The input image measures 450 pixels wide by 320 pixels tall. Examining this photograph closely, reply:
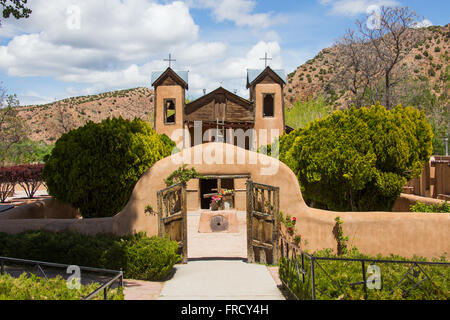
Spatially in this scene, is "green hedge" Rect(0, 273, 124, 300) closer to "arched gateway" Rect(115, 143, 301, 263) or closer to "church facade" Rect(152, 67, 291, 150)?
"arched gateway" Rect(115, 143, 301, 263)

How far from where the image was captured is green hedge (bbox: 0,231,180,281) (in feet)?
33.1

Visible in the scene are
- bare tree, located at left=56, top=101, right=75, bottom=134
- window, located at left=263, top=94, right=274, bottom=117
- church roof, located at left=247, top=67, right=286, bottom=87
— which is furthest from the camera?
bare tree, located at left=56, top=101, right=75, bottom=134

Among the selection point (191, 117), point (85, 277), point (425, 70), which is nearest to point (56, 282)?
point (85, 277)

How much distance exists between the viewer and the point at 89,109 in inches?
3388

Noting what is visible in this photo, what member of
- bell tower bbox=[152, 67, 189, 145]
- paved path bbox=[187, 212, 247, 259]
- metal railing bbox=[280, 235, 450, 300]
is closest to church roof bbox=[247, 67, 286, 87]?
bell tower bbox=[152, 67, 189, 145]

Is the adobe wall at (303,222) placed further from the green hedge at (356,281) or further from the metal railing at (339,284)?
the metal railing at (339,284)

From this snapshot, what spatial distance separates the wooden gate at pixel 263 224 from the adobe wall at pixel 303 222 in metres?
0.46

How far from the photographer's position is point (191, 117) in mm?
30109

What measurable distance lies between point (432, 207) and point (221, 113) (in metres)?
19.1

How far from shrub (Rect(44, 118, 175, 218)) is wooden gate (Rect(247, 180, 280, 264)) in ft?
14.5

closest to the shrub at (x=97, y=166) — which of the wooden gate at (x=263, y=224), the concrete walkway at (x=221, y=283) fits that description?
the concrete walkway at (x=221, y=283)

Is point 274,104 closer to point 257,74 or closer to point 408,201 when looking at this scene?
point 257,74

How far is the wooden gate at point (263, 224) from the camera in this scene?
11539 millimetres
